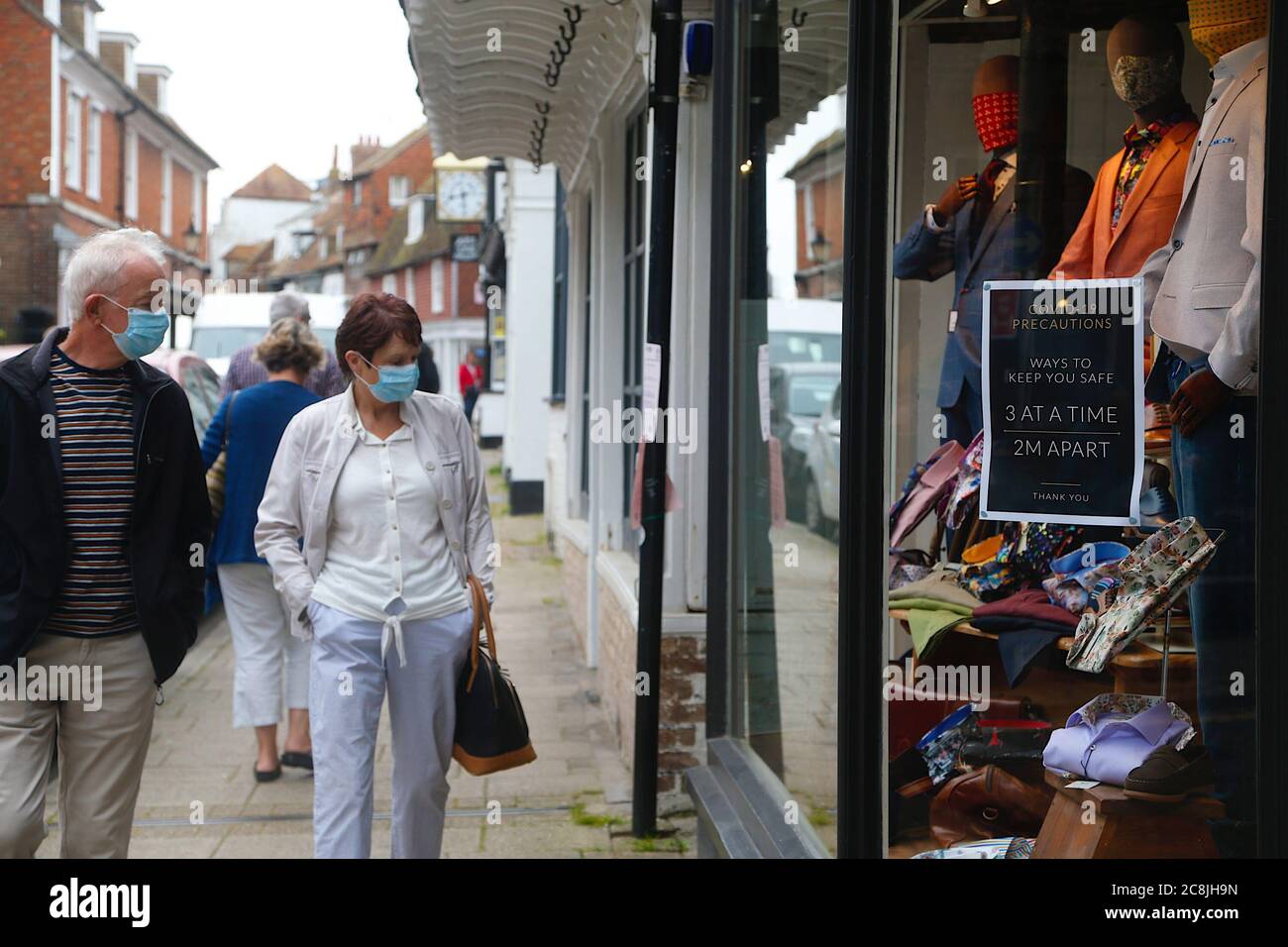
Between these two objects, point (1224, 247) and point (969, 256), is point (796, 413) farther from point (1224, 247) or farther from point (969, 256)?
point (1224, 247)

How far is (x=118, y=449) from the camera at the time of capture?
10.3 feet

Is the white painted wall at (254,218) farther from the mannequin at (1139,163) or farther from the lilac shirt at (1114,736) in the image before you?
the lilac shirt at (1114,736)

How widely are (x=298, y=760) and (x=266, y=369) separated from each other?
167cm

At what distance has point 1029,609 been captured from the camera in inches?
132

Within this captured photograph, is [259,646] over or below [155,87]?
below

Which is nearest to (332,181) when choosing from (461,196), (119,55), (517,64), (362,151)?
(362,151)

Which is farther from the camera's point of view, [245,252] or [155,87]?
[245,252]

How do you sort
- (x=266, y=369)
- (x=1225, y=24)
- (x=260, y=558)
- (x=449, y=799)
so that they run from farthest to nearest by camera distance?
1. (x=449, y=799)
2. (x=260, y=558)
3. (x=266, y=369)
4. (x=1225, y=24)

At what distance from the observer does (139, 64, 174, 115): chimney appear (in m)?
32.7

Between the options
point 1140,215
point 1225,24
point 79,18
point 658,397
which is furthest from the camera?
point 79,18

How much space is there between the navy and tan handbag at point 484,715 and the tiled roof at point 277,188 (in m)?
66.3

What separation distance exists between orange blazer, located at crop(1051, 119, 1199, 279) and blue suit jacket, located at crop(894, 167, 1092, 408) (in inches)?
15.1

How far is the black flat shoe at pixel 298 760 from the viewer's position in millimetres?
5703
